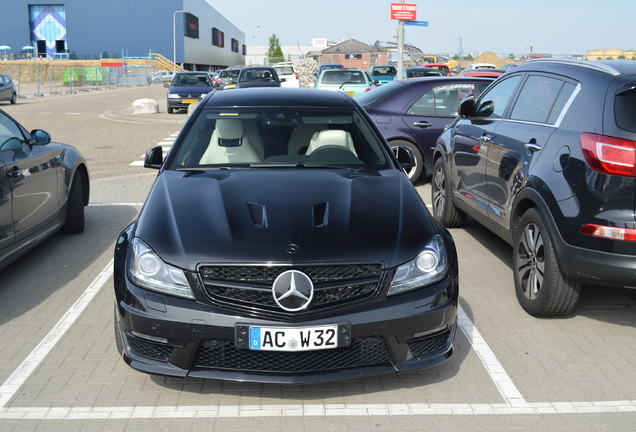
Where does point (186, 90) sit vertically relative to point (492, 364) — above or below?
above

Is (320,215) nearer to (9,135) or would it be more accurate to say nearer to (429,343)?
(429,343)

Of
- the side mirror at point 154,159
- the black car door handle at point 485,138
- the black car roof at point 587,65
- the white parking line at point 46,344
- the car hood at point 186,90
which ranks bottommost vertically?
the white parking line at point 46,344

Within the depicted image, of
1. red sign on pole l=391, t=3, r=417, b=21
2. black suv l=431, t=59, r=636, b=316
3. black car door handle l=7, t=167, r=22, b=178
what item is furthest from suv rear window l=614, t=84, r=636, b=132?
red sign on pole l=391, t=3, r=417, b=21

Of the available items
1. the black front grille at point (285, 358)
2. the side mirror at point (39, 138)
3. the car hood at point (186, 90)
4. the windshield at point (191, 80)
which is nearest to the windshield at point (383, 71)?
the windshield at point (191, 80)

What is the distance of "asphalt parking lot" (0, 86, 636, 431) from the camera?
140 inches

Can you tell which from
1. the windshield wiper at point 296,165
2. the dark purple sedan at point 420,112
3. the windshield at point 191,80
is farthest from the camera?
the windshield at point 191,80

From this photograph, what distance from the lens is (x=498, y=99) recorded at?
6.47m

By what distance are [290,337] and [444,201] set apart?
4.60 meters

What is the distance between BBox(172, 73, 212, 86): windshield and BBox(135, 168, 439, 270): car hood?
918 inches

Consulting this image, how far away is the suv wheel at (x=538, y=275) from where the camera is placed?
4.74 meters

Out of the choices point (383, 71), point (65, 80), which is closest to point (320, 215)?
point (383, 71)

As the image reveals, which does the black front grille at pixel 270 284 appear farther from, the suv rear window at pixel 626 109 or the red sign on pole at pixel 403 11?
the red sign on pole at pixel 403 11

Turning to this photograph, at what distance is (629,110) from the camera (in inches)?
172

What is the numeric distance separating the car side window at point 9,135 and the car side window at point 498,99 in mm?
4033
